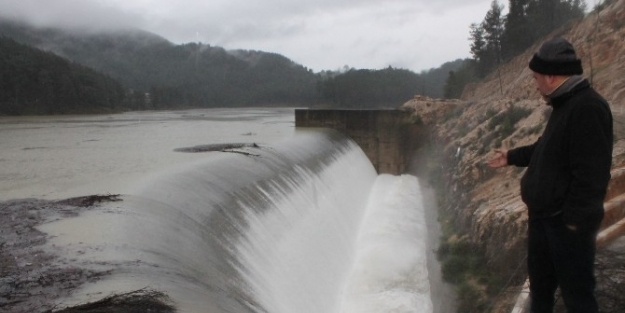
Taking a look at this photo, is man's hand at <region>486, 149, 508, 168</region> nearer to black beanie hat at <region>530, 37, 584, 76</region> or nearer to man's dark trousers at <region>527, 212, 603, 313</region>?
man's dark trousers at <region>527, 212, 603, 313</region>

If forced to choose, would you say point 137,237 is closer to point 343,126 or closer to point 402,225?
point 402,225

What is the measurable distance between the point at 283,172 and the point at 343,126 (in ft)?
32.4

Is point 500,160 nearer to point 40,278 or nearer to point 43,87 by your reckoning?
point 40,278

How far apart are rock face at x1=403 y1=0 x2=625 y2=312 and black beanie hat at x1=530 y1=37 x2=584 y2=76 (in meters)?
3.13

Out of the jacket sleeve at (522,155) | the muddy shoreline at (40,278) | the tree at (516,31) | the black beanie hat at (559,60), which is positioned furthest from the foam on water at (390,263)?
the tree at (516,31)

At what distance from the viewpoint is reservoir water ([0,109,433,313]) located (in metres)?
4.40

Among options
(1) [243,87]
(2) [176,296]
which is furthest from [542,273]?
(1) [243,87]

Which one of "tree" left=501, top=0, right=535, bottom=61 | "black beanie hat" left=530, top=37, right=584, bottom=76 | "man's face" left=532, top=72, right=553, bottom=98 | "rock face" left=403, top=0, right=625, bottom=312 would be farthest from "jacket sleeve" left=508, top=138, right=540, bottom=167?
"tree" left=501, top=0, right=535, bottom=61

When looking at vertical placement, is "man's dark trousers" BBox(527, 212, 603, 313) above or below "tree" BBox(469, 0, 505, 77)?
below

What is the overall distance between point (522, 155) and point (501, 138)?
27.4ft

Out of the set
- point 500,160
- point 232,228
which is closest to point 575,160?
point 500,160

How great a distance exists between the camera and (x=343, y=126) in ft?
61.8

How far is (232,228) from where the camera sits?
19.8ft

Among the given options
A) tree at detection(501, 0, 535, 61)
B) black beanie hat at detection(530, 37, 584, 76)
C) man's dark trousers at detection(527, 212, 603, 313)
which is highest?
tree at detection(501, 0, 535, 61)
